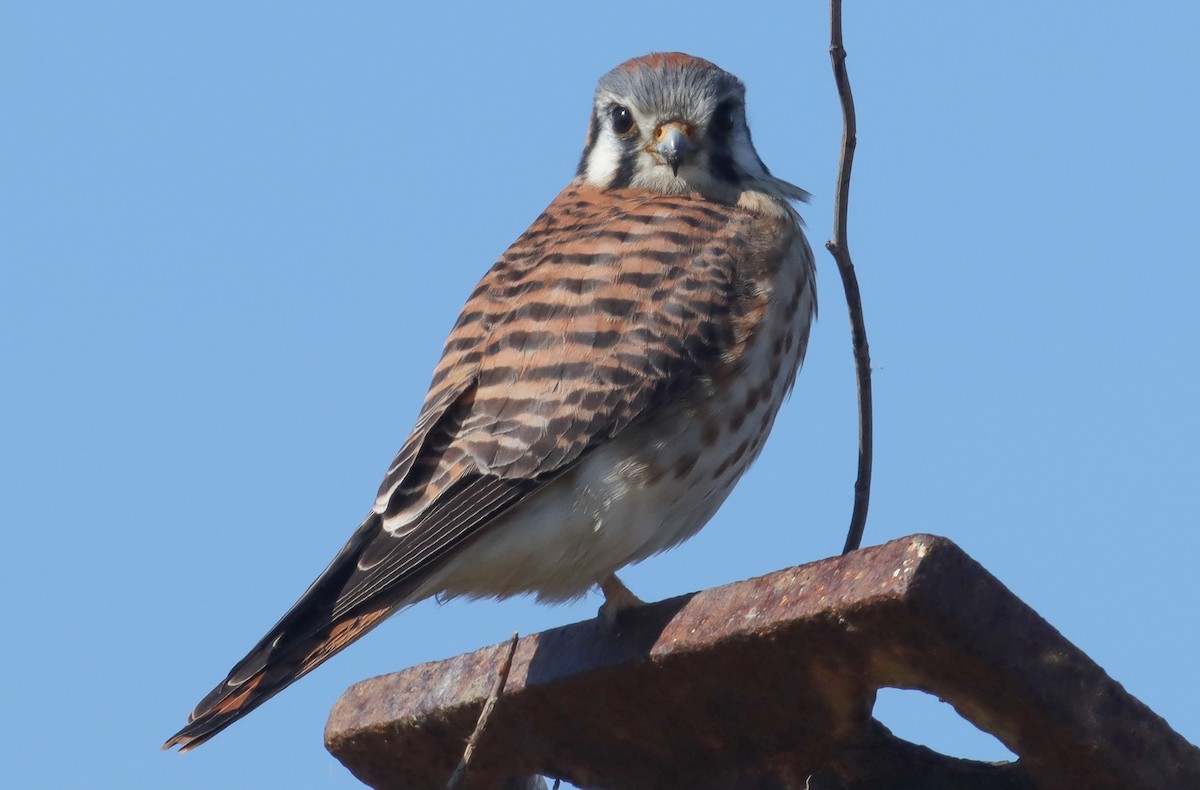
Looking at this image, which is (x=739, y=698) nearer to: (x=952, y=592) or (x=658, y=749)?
(x=658, y=749)

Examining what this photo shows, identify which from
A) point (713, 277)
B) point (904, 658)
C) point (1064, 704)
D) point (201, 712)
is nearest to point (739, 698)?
point (904, 658)

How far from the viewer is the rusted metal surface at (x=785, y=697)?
2.45 m

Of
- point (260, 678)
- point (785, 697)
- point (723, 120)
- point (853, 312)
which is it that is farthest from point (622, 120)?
point (785, 697)

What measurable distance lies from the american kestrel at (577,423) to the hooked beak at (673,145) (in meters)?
0.46

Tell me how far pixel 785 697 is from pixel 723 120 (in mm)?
2892

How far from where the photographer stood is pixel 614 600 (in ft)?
11.0

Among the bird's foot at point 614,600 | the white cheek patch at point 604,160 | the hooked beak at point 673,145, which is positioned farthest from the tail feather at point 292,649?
the white cheek patch at point 604,160

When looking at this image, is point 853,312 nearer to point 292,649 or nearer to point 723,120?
point 292,649

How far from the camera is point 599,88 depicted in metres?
5.63

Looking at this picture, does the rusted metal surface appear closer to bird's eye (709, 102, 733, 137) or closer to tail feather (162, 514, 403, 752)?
tail feather (162, 514, 403, 752)

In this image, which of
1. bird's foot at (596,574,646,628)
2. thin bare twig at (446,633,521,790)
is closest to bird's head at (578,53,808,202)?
bird's foot at (596,574,646,628)

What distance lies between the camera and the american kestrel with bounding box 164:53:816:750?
3.58 metres

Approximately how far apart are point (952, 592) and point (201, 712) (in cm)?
150

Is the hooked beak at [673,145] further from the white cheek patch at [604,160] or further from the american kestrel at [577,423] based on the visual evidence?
the american kestrel at [577,423]
